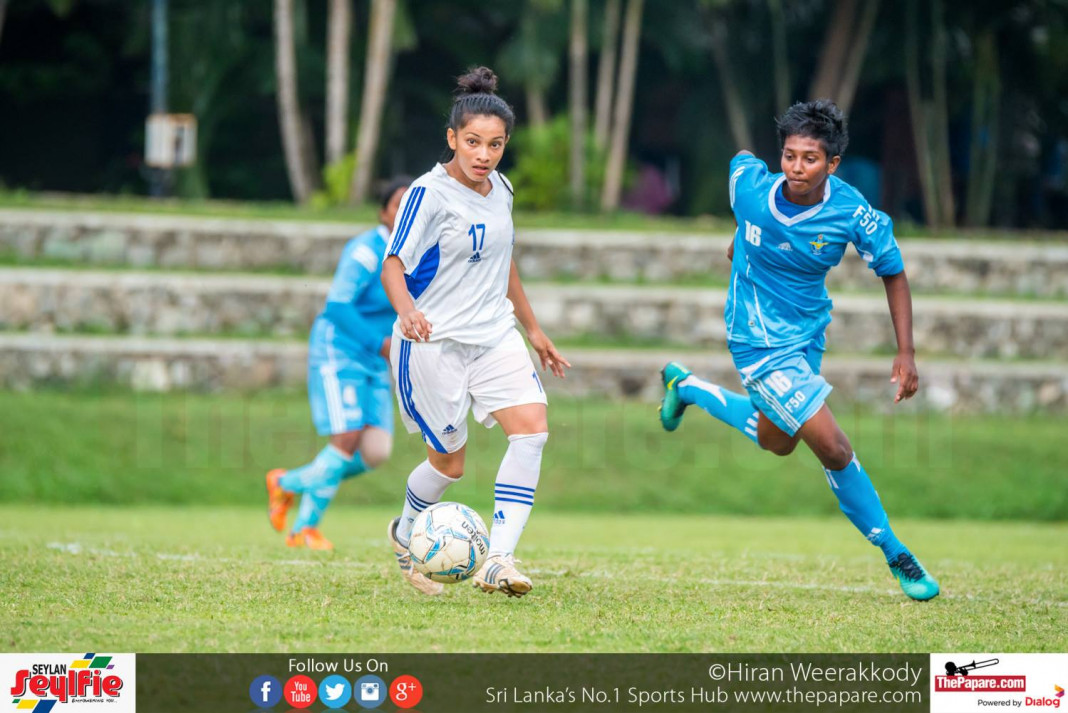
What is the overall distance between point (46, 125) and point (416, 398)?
2348 centimetres

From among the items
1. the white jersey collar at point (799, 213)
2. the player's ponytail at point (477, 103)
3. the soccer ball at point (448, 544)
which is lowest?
the soccer ball at point (448, 544)

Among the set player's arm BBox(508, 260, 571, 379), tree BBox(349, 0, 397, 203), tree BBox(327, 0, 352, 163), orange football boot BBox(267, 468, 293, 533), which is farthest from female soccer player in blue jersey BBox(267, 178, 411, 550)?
tree BBox(327, 0, 352, 163)

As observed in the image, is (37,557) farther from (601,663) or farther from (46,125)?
(46,125)

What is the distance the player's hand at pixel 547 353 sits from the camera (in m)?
7.21

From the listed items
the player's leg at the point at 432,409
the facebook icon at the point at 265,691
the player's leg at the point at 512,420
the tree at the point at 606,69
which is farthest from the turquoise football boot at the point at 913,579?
the tree at the point at 606,69

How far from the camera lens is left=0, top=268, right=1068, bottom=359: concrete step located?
19172mm

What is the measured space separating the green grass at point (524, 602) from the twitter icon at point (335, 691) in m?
0.24

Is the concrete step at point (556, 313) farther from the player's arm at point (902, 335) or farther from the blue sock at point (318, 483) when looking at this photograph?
the player's arm at point (902, 335)

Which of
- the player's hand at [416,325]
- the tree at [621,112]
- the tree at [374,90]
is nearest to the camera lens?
the player's hand at [416,325]

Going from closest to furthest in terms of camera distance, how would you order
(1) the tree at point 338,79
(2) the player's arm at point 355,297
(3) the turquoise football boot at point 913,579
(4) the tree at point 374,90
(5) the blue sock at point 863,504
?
(3) the turquoise football boot at point 913,579 → (5) the blue sock at point 863,504 → (2) the player's arm at point 355,297 → (4) the tree at point 374,90 → (1) the tree at point 338,79

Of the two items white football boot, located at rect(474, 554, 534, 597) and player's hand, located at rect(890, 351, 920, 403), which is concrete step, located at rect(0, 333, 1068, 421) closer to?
player's hand, located at rect(890, 351, 920, 403)

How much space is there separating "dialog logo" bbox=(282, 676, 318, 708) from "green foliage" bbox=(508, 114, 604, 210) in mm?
19547

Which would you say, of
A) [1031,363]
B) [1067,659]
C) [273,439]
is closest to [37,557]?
[1067,659]

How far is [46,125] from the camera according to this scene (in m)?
28.3
